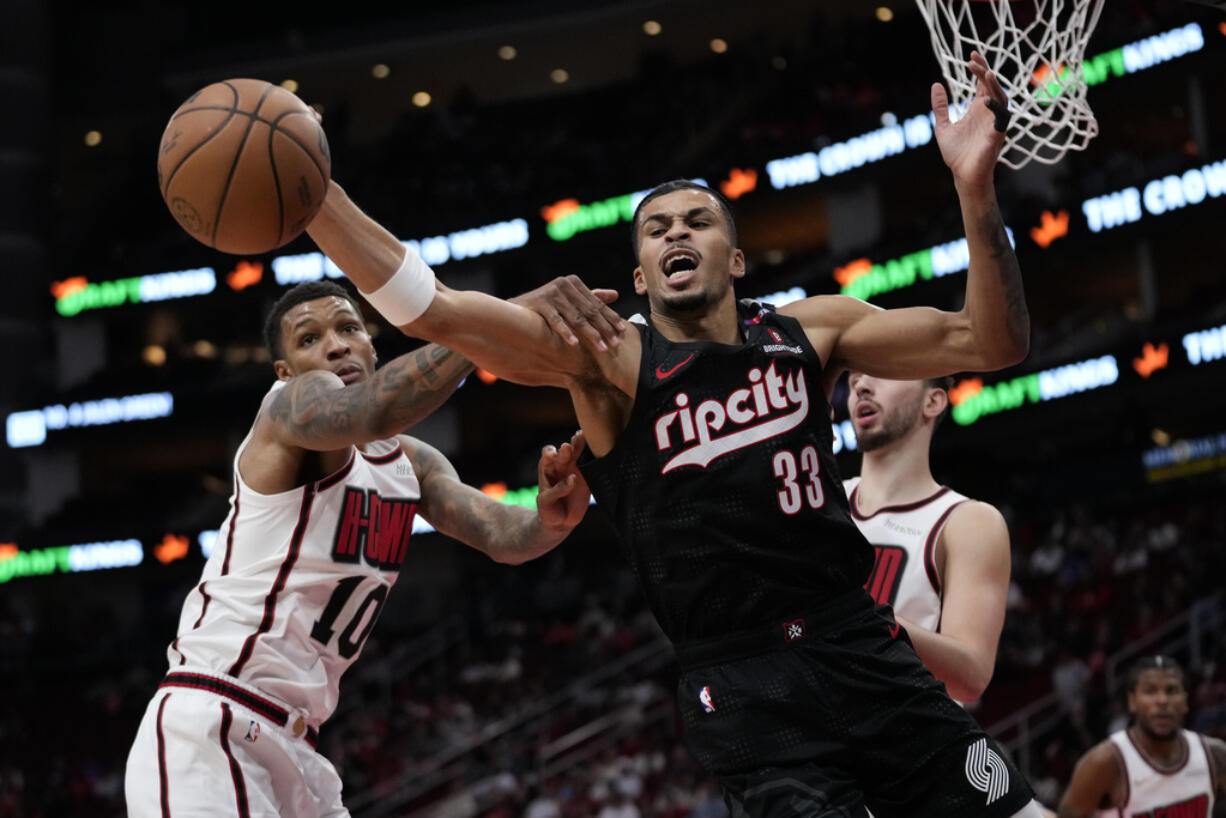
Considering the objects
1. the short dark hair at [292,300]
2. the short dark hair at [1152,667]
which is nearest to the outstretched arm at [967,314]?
the short dark hair at [292,300]

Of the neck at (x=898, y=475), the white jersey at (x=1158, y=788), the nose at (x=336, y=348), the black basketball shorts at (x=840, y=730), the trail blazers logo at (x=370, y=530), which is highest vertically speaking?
the nose at (x=336, y=348)

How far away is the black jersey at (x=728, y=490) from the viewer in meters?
3.74

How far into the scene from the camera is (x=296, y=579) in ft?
15.3

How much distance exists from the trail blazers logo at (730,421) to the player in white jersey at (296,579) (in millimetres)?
462

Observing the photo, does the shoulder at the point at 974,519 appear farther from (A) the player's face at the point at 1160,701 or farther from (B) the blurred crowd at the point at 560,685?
(B) the blurred crowd at the point at 560,685

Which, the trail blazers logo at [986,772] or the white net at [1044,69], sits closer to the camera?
the trail blazers logo at [986,772]

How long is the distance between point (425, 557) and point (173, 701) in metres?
23.5

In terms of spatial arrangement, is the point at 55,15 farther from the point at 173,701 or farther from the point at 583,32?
the point at 173,701

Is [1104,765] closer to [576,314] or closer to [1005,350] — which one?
[1005,350]

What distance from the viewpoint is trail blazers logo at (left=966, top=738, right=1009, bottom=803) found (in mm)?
3678

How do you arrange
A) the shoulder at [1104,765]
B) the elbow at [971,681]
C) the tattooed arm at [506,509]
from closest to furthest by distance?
the elbow at [971,681], the tattooed arm at [506,509], the shoulder at [1104,765]

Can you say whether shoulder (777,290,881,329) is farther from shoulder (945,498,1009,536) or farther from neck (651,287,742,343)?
shoulder (945,498,1009,536)

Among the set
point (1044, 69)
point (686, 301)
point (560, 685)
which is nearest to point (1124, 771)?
point (1044, 69)

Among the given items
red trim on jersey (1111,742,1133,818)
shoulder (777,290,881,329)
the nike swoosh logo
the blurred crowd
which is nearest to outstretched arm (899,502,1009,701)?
shoulder (777,290,881,329)
